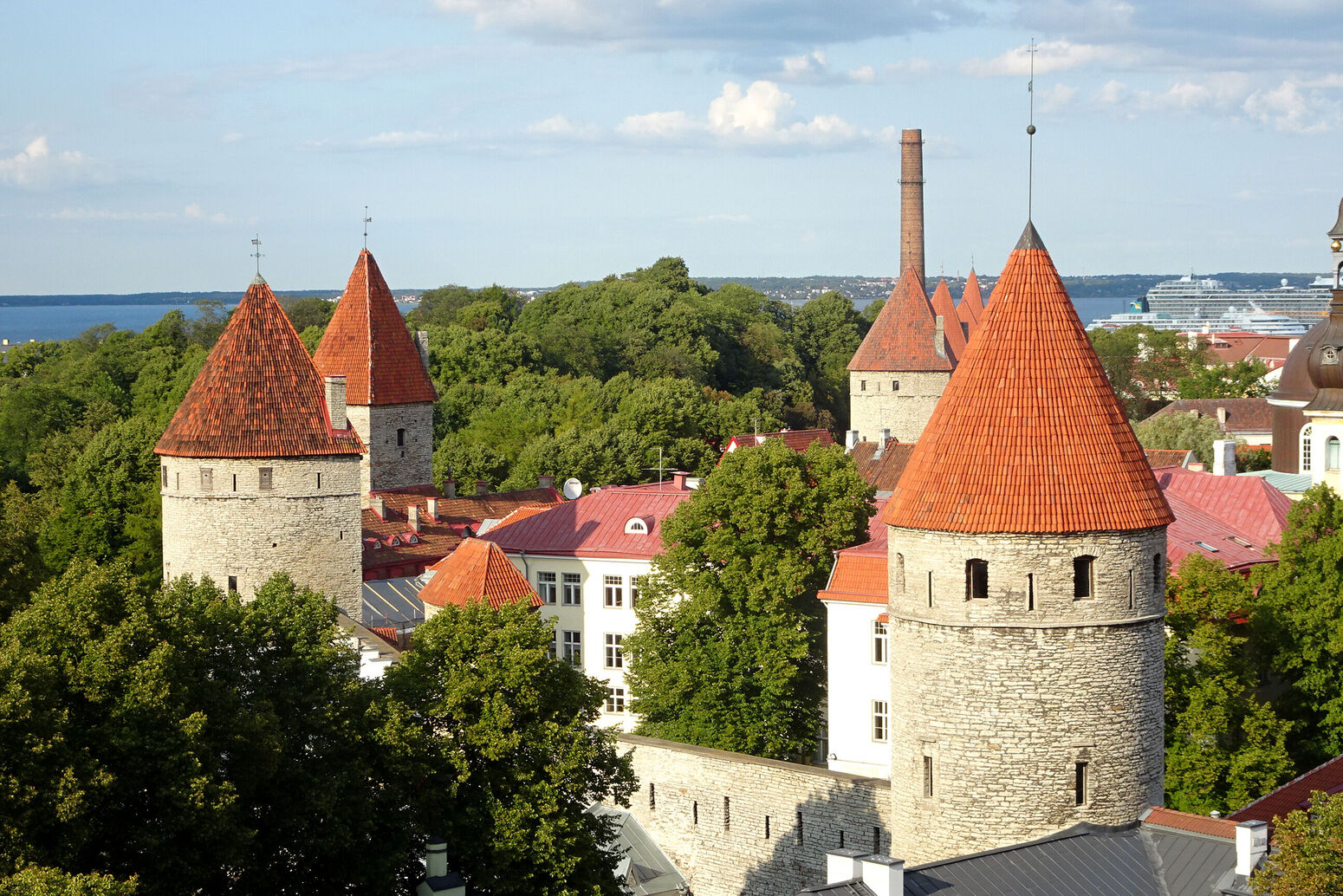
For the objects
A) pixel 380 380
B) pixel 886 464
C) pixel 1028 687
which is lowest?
pixel 1028 687

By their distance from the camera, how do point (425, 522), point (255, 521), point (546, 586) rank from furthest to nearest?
1. point (425, 522)
2. point (546, 586)
3. point (255, 521)

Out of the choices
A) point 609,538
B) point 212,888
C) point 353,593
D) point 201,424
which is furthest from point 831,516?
point 212,888

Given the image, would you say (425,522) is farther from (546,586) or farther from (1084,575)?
(1084,575)

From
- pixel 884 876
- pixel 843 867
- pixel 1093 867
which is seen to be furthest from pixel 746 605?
pixel 884 876

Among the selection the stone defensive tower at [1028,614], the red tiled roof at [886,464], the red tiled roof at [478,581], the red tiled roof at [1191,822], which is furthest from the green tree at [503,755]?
the red tiled roof at [886,464]

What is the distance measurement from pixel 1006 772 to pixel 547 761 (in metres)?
5.85

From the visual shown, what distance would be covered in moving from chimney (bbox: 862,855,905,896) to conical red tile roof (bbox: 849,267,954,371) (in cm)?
5543

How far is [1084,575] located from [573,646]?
21.3 meters

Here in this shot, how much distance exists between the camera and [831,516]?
128 feet

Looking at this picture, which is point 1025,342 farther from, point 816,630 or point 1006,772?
point 816,630

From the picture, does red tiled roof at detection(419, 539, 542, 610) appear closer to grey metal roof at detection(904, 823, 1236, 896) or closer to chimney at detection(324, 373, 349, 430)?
chimney at detection(324, 373, 349, 430)

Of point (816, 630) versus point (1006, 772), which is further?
point (816, 630)

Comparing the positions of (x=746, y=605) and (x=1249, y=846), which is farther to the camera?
(x=746, y=605)

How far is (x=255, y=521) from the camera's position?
39188mm
